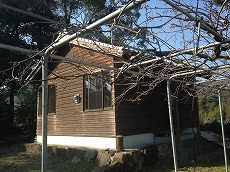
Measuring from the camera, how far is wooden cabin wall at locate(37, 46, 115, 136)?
9947mm

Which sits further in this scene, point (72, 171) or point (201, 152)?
point (201, 152)

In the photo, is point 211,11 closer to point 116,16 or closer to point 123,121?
point 116,16

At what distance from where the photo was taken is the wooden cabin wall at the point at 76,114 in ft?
32.6

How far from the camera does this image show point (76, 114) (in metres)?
11.3

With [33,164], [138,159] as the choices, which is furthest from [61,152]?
[138,159]

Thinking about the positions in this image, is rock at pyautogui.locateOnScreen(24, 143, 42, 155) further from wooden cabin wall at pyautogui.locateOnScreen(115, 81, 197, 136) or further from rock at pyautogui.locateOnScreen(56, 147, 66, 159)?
wooden cabin wall at pyautogui.locateOnScreen(115, 81, 197, 136)

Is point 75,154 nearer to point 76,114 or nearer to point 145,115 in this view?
point 76,114

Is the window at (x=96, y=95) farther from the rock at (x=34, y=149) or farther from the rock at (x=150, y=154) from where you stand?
the rock at (x=34, y=149)

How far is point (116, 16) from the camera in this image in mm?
2371

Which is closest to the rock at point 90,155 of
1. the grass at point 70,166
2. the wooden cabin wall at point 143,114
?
the grass at point 70,166

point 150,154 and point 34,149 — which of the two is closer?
point 150,154

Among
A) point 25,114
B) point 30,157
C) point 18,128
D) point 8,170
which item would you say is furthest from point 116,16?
point 18,128

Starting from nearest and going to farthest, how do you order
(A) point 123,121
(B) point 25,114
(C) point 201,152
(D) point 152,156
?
(D) point 152,156, (A) point 123,121, (C) point 201,152, (B) point 25,114

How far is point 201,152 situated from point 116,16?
913 centimetres
